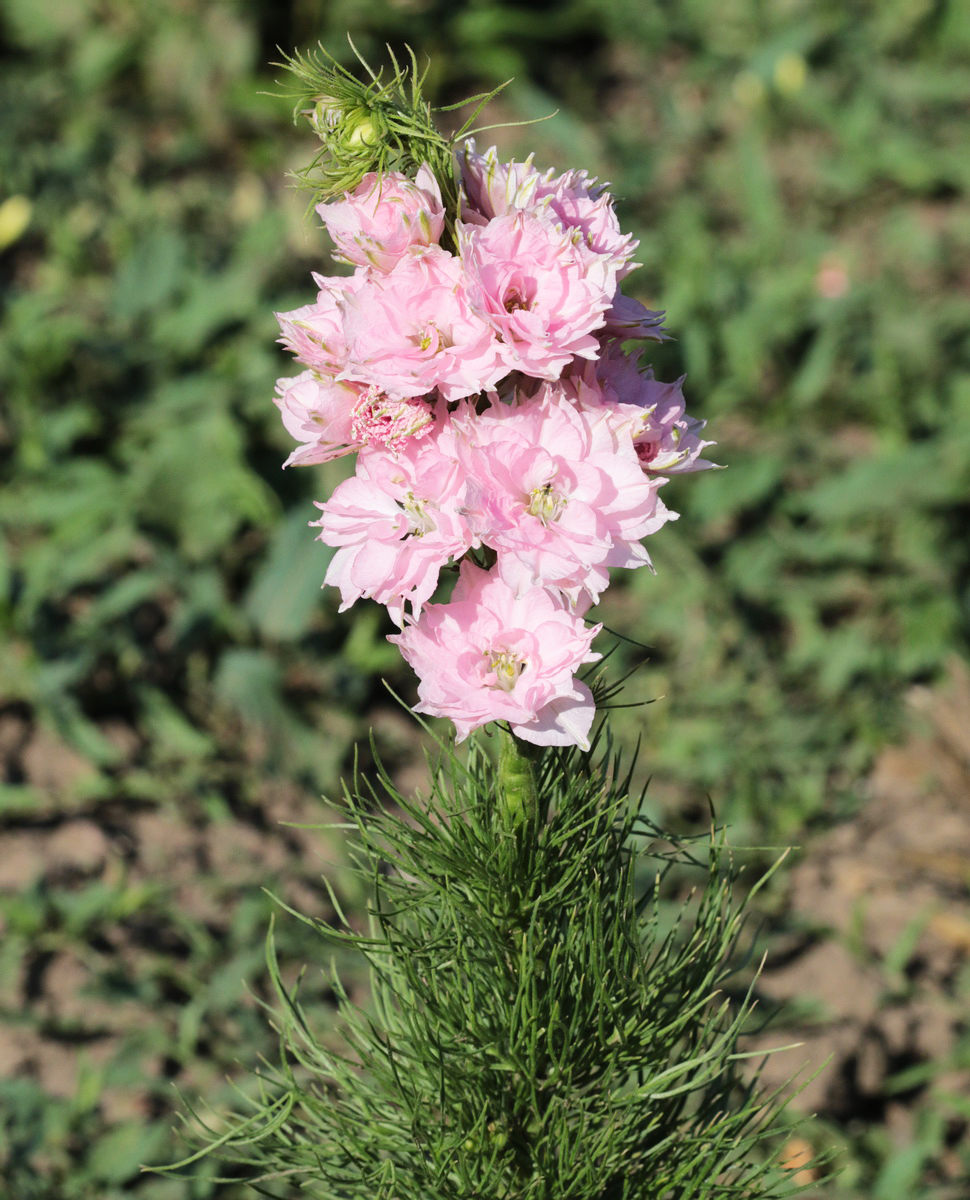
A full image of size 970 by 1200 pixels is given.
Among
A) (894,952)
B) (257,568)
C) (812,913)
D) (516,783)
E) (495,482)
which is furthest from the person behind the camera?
(257,568)

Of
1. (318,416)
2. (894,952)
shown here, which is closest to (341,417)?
(318,416)

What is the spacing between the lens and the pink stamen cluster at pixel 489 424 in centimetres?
109

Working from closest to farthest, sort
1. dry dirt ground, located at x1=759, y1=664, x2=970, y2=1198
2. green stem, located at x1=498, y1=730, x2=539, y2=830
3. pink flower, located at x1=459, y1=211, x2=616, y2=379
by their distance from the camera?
pink flower, located at x1=459, y1=211, x2=616, y2=379
green stem, located at x1=498, y1=730, x2=539, y2=830
dry dirt ground, located at x1=759, y1=664, x2=970, y2=1198

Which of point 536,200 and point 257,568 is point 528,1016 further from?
point 257,568

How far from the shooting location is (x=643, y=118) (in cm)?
493

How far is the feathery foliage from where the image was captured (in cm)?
138

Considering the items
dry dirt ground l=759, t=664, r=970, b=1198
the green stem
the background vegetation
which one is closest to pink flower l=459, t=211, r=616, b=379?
the green stem

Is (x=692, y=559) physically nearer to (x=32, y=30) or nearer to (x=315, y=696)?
(x=315, y=696)

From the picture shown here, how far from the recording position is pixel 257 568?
10.9ft

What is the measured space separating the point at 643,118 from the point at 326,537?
422 centimetres

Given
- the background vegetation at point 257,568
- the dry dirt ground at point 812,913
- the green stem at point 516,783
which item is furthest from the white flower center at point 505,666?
the dry dirt ground at point 812,913

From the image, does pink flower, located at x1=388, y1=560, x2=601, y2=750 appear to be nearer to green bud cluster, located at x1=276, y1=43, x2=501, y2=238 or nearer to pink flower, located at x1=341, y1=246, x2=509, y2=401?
pink flower, located at x1=341, y1=246, x2=509, y2=401

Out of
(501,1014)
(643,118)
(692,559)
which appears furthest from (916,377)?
(501,1014)

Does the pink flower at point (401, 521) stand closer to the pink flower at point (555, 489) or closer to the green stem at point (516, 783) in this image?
the pink flower at point (555, 489)
